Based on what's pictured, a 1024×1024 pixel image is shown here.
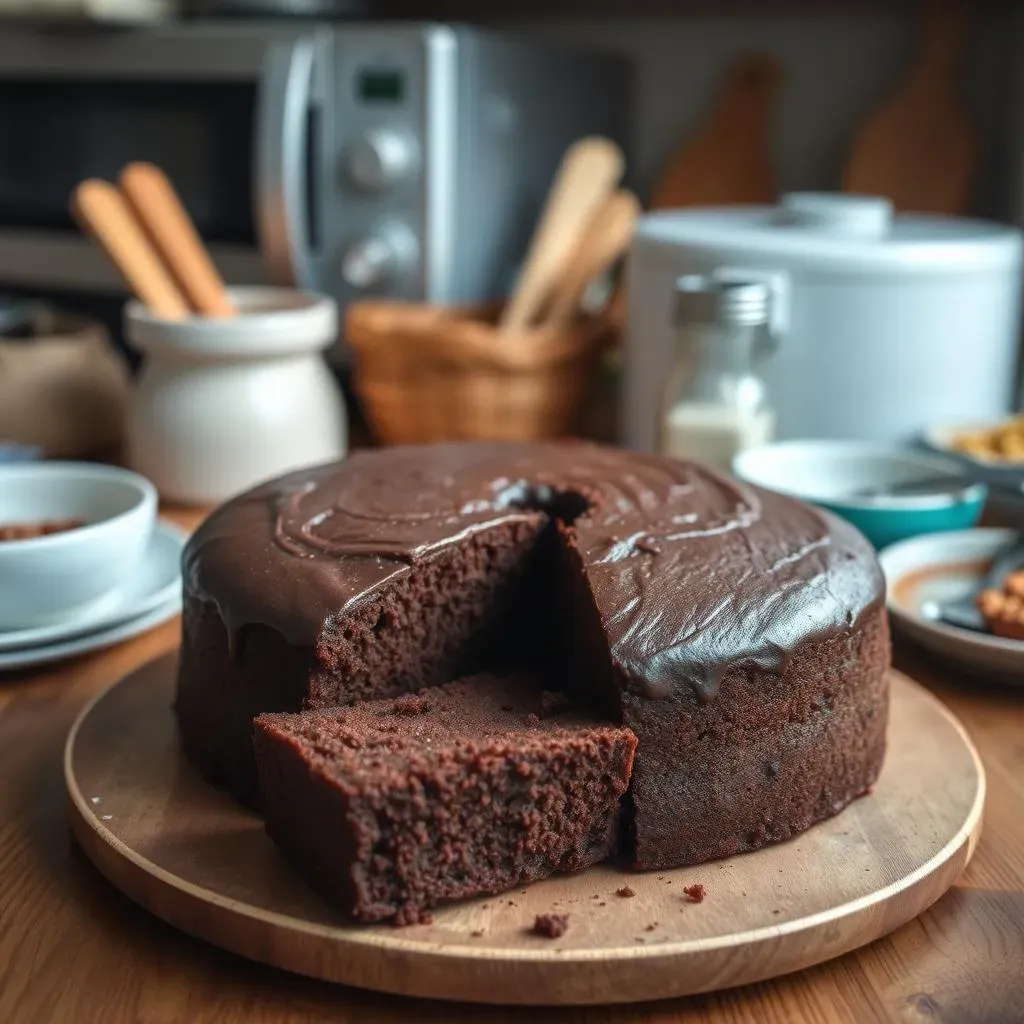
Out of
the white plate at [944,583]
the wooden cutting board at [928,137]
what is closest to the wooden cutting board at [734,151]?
the wooden cutting board at [928,137]

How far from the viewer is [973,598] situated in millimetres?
1245

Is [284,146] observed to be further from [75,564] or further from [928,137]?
[928,137]

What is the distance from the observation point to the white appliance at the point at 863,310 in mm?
1502

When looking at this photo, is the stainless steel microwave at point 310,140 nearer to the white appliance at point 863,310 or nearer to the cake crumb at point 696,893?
the white appliance at point 863,310

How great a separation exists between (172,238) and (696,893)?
3.85 ft

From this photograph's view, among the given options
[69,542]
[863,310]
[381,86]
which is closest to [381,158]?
[381,86]

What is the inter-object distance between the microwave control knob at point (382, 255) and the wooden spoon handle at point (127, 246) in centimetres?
26

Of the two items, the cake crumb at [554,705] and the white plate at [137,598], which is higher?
the cake crumb at [554,705]

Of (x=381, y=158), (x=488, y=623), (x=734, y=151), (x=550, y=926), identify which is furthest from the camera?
(x=734, y=151)

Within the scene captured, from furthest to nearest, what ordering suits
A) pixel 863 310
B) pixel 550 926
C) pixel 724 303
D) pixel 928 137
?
pixel 928 137, pixel 863 310, pixel 724 303, pixel 550 926

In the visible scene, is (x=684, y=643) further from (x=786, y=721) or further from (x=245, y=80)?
(x=245, y=80)

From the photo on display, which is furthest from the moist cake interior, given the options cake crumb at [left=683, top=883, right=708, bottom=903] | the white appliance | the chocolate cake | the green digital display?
the green digital display

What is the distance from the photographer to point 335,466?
45.5 inches

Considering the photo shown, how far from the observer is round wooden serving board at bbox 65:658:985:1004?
2.37ft
